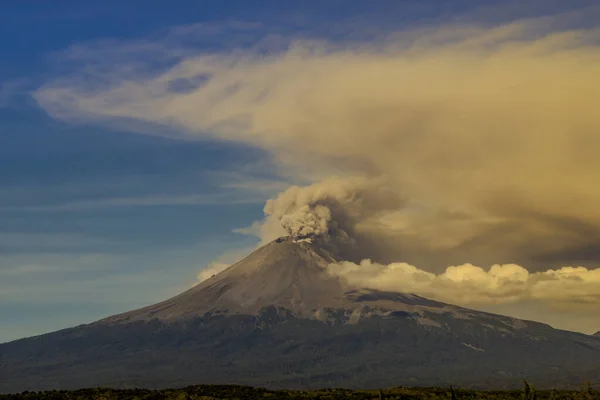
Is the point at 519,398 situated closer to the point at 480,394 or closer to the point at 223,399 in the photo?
the point at 480,394

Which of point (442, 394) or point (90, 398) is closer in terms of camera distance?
point (90, 398)

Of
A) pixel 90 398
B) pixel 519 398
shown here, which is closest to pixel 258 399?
pixel 90 398

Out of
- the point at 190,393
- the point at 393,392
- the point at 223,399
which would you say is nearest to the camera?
the point at 223,399

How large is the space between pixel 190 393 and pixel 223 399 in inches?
286

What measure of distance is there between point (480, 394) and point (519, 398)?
5.53 m

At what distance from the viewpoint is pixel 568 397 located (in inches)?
3723

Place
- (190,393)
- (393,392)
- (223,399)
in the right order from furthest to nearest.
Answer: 1. (393,392)
2. (190,393)
3. (223,399)

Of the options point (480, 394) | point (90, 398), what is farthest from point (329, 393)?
point (90, 398)

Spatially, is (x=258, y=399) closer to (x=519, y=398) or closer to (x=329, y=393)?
(x=329, y=393)

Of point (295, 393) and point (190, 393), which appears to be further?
point (295, 393)

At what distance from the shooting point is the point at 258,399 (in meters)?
83.2

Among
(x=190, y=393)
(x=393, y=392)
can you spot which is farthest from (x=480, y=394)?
(x=190, y=393)

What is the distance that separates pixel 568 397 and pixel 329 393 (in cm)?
3009

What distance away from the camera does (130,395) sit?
279 ft
